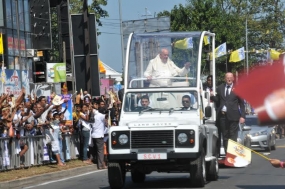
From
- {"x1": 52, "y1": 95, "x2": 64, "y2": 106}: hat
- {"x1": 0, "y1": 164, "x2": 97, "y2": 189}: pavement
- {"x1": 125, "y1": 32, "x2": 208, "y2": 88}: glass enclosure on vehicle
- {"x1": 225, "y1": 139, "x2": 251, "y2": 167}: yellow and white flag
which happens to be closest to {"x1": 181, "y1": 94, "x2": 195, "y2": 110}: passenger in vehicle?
{"x1": 125, "y1": 32, "x2": 208, "y2": 88}: glass enclosure on vehicle

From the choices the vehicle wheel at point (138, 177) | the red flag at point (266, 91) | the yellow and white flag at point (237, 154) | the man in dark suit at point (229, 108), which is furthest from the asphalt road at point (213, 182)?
the red flag at point (266, 91)

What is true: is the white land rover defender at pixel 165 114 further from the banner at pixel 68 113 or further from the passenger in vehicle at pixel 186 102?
the banner at pixel 68 113

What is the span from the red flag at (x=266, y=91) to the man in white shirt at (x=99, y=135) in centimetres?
1724

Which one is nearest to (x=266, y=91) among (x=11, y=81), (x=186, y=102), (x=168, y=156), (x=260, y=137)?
(x=168, y=156)

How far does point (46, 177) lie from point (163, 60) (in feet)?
15.0

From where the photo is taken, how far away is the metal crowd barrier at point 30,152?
20125 mm

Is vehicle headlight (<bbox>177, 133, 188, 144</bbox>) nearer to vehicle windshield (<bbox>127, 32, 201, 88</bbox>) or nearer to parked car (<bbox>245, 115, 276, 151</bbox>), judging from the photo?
vehicle windshield (<bbox>127, 32, 201, 88</bbox>)

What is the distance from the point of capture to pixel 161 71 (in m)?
17.5

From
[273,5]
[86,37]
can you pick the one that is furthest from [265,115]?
[273,5]

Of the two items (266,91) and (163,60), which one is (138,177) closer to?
(163,60)

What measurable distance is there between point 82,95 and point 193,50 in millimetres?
11746

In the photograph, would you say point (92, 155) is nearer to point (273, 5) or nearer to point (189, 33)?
point (189, 33)

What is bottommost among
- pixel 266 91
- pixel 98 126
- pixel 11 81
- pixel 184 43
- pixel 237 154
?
pixel 98 126

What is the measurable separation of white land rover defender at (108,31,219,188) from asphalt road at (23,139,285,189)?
421 mm
